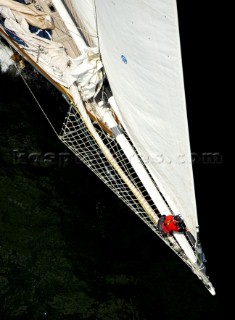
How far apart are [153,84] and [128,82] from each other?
4.62 feet

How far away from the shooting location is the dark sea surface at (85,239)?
1650 cm

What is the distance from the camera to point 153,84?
1197 cm

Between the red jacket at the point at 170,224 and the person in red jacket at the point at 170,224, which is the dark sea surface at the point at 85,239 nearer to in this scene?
the person in red jacket at the point at 170,224

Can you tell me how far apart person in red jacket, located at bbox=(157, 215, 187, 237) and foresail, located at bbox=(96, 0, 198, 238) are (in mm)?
249

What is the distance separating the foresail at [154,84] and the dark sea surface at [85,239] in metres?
4.02

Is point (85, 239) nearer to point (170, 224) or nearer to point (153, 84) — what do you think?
point (170, 224)

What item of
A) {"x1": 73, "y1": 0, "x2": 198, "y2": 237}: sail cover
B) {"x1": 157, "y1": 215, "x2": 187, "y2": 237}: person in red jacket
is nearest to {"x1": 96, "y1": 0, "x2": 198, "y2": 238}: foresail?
{"x1": 73, "y1": 0, "x2": 198, "y2": 237}: sail cover

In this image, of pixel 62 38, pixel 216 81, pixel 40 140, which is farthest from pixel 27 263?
pixel 216 81

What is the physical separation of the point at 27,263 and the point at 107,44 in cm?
764

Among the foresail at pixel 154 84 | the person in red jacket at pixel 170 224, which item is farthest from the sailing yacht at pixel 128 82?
the person in red jacket at pixel 170 224

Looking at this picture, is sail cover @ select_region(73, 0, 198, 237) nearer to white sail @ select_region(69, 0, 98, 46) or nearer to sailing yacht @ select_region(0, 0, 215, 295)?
sailing yacht @ select_region(0, 0, 215, 295)

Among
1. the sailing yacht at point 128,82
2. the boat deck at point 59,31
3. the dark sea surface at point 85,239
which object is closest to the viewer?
the sailing yacht at point 128,82

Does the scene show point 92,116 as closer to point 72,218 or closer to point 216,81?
point 72,218

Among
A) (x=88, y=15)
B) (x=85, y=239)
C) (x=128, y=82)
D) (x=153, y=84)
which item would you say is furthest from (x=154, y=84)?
(x=85, y=239)
